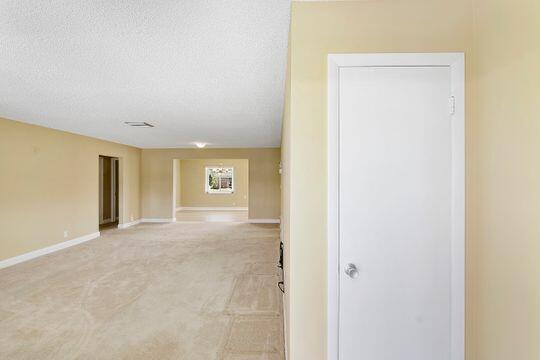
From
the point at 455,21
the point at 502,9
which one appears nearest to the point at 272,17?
the point at 455,21

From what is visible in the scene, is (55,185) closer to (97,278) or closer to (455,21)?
(97,278)

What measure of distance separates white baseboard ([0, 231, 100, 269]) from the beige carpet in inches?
7.0

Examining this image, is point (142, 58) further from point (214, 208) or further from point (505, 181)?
point (214, 208)

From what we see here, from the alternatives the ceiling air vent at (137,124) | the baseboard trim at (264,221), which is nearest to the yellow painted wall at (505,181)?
the ceiling air vent at (137,124)

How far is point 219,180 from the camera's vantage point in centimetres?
1304

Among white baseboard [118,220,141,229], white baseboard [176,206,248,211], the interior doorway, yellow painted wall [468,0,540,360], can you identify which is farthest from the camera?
white baseboard [176,206,248,211]

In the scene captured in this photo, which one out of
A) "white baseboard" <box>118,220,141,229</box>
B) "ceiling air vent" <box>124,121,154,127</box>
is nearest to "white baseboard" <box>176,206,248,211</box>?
"white baseboard" <box>118,220,141,229</box>

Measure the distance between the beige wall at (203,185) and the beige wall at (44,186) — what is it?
19.5ft

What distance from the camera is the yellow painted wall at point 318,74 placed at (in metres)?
1.43

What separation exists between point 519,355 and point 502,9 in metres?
1.47

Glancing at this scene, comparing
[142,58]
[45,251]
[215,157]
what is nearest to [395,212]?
[142,58]

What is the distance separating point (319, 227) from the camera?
1.44 metres

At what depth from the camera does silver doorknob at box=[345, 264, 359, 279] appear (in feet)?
4.66

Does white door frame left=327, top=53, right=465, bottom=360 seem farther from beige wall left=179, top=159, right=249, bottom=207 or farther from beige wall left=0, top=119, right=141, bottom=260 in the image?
beige wall left=179, top=159, right=249, bottom=207
